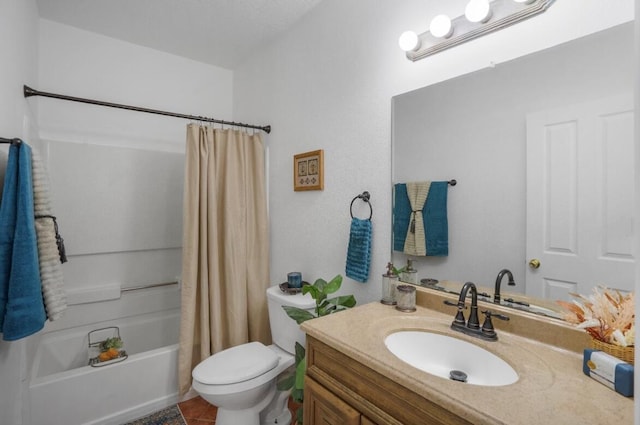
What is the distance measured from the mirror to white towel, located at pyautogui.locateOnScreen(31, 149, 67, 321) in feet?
5.24

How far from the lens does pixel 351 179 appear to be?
5.89 ft

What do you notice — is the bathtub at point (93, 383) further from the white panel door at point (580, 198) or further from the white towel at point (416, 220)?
the white panel door at point (580, 198)

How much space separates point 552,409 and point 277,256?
6.25 feet

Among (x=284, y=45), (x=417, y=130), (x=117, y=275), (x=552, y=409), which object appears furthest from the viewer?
(x=117, y=275)

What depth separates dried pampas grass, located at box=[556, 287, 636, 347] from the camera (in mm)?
823

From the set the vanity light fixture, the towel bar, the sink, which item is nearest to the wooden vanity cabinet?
the sink

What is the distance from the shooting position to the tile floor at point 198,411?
194 cm

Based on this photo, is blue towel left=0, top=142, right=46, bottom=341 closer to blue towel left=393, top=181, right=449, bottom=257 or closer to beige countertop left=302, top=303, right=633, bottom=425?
beige countertop left=302, top=303, right=633, bottom=425

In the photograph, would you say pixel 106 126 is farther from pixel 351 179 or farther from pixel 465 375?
pixel 465 375

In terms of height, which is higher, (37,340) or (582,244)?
(582,244)

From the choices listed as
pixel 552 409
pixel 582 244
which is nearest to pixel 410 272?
pixel 582 244

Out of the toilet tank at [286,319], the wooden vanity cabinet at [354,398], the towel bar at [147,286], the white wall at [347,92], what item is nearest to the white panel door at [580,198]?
the white wall at [347,92]

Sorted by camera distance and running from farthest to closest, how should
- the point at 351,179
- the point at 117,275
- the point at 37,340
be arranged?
the point at 117,275 → the point at 37,340 → the point at 351,179

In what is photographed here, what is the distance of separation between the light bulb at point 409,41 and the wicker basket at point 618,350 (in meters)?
1.27
